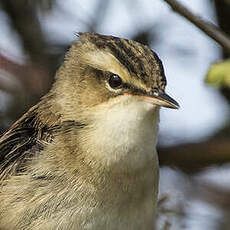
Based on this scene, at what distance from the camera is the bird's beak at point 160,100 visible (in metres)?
4.66

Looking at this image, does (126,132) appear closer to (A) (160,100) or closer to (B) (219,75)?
(A) (160,100)

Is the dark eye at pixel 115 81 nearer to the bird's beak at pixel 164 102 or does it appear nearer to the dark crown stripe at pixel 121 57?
the dark crown stripe at pixel 121 57

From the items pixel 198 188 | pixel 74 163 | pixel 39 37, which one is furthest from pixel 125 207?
pixel 39 37

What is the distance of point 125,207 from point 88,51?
99 cm

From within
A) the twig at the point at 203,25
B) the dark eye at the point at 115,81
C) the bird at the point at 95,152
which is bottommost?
the bird at the point at 95,152

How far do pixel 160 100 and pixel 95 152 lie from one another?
513 mm

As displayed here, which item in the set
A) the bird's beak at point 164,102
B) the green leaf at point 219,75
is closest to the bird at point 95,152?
the bird's beak at point 164,102

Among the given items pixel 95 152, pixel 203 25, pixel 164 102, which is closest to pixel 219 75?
pixel 203 25

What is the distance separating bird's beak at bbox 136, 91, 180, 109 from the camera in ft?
15.3

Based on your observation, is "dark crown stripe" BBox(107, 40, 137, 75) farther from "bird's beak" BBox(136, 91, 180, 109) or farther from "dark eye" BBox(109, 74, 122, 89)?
"bird's beak" BBox(136, 91, 180, 109)

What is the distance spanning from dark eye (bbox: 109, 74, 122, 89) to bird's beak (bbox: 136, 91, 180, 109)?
0.19 meters

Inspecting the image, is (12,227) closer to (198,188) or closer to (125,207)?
(125,207)

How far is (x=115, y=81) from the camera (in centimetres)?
486

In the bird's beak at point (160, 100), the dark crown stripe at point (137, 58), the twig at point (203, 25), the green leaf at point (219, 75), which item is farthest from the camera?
the dark crown stripe at point (137, 58)
